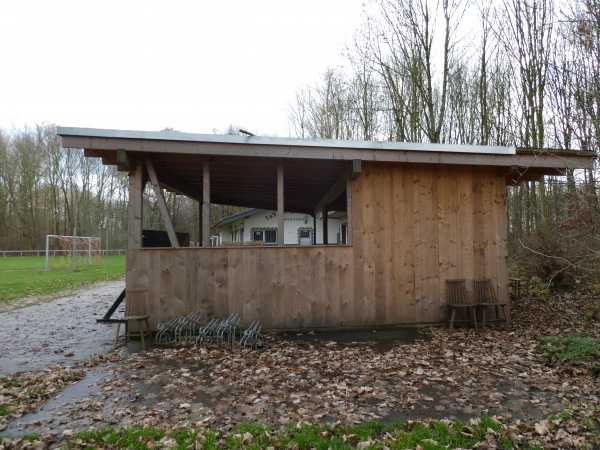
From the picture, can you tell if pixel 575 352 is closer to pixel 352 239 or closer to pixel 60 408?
pixel 352 239

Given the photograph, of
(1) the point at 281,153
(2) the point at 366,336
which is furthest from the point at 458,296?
(1) the point at 281,153

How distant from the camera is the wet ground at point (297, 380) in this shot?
3.58 m

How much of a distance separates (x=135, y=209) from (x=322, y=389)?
4.26 metres

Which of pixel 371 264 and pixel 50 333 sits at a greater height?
pixel 371 264

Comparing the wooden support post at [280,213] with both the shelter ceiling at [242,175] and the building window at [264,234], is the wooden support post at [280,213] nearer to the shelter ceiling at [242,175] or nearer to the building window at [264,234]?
the shelter ceiling at [242,175]

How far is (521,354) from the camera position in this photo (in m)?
5.41

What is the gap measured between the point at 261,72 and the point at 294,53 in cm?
228

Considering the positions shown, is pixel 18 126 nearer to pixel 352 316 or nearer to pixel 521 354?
pixel 352 316

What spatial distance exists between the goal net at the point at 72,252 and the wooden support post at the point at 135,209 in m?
20.3

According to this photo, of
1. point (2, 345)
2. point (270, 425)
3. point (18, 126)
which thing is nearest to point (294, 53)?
point (2, 345)

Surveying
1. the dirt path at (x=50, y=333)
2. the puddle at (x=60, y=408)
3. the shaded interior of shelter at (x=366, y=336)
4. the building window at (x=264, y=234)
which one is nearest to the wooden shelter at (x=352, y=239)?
the shaded interior of shelter at (x=366, y=336)

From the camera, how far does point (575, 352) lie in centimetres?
498

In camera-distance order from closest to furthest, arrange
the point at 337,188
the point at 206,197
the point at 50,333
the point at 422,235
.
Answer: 1. the point at 206,197
2. the point at 422,235
3. the point at 50,333
4. the point at 337,188

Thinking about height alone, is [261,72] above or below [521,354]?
above
